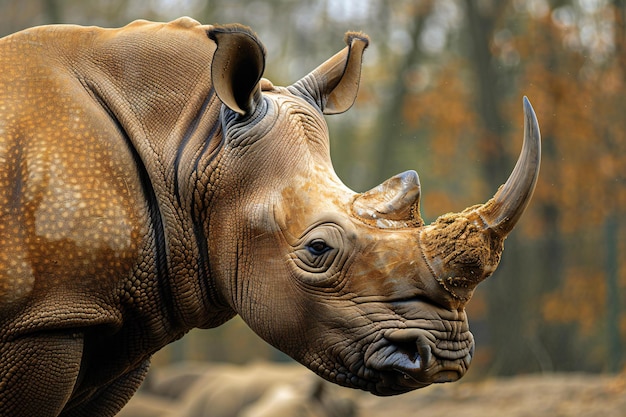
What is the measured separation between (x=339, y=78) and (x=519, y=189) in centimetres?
119

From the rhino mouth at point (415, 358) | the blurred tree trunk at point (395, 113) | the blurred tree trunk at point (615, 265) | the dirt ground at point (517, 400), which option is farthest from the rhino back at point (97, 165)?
the blurred tree trunk at point (395, 113)

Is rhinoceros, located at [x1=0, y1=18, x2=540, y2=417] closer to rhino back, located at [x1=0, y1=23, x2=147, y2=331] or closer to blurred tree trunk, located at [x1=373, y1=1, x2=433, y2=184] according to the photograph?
rhino back, located at [x1=0, y1=23, x2=147, y2=331]

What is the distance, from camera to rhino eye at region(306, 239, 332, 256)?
336 centimetres

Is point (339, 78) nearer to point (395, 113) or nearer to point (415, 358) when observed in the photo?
point (415, 358)

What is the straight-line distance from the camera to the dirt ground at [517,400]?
9312mm

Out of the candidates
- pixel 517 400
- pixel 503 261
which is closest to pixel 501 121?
pixel 503 261

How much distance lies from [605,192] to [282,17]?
25.4 feet

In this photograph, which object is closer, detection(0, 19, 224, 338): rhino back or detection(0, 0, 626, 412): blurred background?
detection(0, 19, 224, 338): rhino back

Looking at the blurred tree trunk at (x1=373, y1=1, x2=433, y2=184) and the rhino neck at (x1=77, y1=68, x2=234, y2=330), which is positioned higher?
the rhino neck at (x1=77, y1=68, x2=234, y2=330)

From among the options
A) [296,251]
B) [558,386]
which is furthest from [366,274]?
[558,386]

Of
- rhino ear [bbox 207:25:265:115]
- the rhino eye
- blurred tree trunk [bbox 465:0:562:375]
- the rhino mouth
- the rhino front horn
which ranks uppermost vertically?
rhino ear [bbox 207:25:265:115]

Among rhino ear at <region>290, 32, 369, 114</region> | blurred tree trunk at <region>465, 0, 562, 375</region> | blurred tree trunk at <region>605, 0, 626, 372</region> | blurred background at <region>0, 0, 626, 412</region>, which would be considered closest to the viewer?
rhino ear at <region>290, 32, 369, 114</region>

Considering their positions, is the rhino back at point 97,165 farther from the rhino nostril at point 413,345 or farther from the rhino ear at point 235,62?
the rhino nostril at point 413,345

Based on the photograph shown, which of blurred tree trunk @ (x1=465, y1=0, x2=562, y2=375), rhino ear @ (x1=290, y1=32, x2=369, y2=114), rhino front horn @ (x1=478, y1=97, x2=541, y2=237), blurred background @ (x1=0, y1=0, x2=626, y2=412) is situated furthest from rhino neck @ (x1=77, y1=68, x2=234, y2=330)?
blurred tree trunk @ (x1=465, y1=0, x2=562, y2=375)
